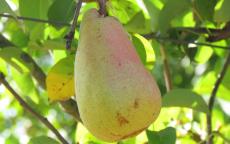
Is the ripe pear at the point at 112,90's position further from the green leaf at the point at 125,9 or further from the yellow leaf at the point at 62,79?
the green leaf at the point at 125,9

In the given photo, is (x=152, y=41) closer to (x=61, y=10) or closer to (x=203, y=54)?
(x=203, y=54)

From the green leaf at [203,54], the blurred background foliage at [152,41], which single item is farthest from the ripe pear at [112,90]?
the green leaf at [203,54]

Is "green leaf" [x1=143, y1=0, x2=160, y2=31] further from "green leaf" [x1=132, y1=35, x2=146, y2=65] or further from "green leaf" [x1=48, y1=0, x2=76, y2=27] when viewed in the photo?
"green leaf" [x1=132, y1=35, x2=146, y2=65]

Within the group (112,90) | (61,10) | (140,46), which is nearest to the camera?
(112,90)

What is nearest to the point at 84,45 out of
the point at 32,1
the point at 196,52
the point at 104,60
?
the point at 104,60

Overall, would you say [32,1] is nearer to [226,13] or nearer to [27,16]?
[27,16]

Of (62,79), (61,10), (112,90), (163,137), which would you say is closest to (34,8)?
(61,10)
